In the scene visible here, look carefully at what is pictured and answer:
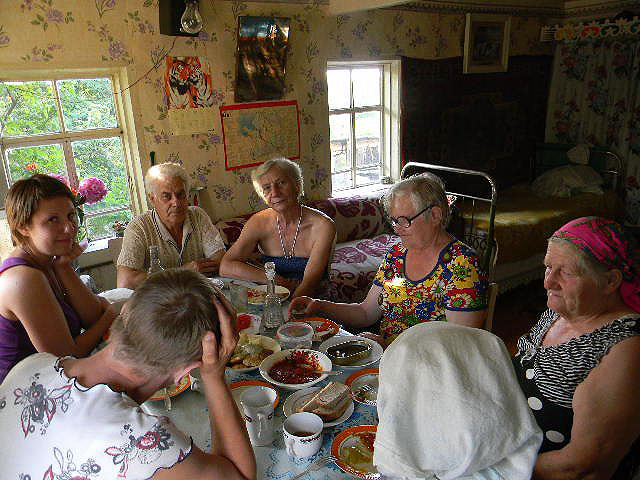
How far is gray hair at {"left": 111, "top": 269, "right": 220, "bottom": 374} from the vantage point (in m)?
0.88

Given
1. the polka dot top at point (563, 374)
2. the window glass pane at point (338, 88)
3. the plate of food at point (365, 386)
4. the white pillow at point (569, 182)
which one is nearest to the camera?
the polka dot top at point (563, 374)

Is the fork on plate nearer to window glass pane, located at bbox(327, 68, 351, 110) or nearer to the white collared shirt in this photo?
the white collared shirt

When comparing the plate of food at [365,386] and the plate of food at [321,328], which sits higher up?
the plate of food at [365,386]

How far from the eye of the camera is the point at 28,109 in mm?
2590

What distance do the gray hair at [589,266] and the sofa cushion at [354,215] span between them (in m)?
2.56

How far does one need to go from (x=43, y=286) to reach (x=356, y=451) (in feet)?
3.26

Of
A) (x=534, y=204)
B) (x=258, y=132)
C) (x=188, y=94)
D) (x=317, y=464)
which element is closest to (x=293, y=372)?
(x=317, y=464)

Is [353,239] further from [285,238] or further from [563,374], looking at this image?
[563,374]

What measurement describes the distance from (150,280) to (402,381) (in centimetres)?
52

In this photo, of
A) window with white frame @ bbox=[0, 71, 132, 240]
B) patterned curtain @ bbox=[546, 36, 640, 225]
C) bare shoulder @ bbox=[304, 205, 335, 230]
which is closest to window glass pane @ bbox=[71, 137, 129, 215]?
window with white frame @ bbox=[0, 71, 132, 240]

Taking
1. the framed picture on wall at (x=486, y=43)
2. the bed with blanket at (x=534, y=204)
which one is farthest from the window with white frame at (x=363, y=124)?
the framed picture on wall at (x=486, y=43)

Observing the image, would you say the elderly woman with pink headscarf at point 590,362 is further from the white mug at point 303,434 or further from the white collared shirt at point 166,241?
the white collared shirt at point 166,241

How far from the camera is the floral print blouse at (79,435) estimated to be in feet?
2.76

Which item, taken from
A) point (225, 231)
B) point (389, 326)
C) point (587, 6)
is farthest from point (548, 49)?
point (389, 326)
